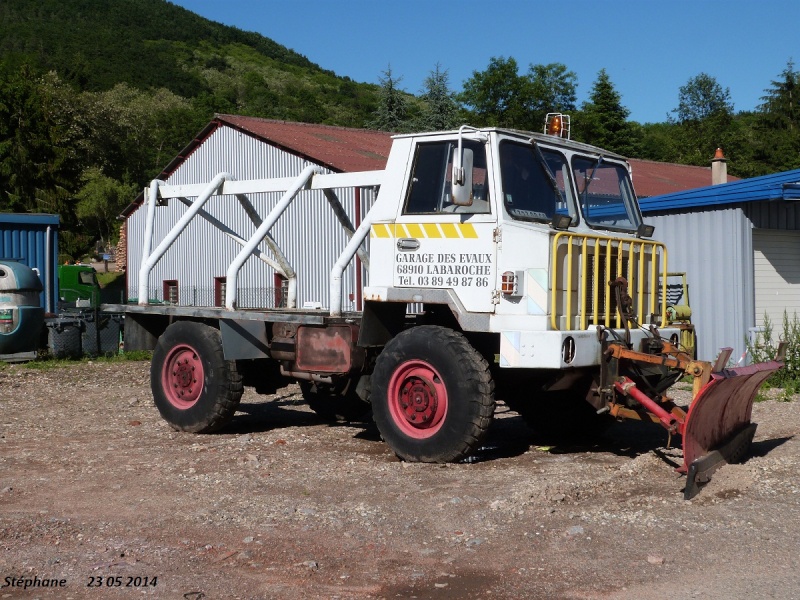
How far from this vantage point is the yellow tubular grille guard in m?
7.73

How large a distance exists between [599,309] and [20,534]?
4862 mm

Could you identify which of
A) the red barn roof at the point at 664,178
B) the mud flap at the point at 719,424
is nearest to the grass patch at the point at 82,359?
the mud flap at the point at 719,424

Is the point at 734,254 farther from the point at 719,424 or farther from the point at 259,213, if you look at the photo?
the point at 259,213

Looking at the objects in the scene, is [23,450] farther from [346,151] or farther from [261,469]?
[346,151]

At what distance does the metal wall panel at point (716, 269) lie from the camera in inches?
563

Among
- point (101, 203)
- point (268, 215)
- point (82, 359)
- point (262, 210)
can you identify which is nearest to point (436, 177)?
point (268, 215)

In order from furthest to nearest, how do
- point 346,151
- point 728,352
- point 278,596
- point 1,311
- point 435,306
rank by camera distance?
point 346,151 < point 1,311 < point 435,306 < point 728,352 < point 278,596

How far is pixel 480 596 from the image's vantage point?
488 cm

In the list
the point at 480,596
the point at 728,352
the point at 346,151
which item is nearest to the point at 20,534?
the point at 480,596

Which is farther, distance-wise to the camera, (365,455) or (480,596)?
(365,455)

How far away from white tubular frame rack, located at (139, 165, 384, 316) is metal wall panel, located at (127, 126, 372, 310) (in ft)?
33.7

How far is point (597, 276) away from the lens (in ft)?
26.2

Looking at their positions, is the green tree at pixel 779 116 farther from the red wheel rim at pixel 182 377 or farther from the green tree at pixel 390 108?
the red wheel rim at pixel 182 377

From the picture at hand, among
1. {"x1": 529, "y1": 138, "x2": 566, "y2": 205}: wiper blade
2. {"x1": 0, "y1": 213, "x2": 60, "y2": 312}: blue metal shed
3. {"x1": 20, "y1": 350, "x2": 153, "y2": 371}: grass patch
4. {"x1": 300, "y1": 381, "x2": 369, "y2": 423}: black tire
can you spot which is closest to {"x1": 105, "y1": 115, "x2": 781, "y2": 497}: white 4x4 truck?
{"x1": 529, "y1": 138, "x2": 566, "y2": 205}: wiper blade
